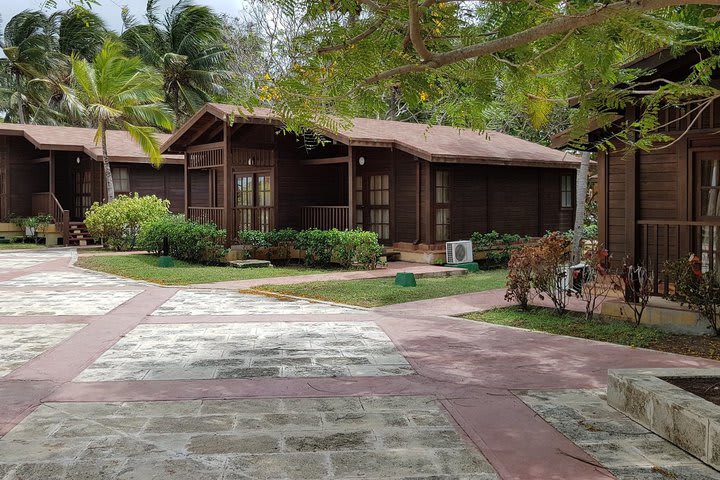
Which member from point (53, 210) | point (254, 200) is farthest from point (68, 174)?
point (254, 200)

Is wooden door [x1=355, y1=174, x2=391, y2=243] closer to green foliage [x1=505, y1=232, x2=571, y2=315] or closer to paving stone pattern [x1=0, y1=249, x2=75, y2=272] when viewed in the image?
paving stone pattern [x1=0, y1=249, x2=75, y2=272]

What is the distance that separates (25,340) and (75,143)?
19.3m

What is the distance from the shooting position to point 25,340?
8.97m

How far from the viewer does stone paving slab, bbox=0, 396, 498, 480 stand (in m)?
4.64

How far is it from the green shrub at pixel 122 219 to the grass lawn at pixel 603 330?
47.5 ft

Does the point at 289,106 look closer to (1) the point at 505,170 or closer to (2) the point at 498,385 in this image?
(2) the point at 498,385

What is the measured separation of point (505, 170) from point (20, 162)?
18571 mm

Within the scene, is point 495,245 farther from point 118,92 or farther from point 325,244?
point 118,92

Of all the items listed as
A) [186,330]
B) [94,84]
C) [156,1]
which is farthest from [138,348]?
[156,1]

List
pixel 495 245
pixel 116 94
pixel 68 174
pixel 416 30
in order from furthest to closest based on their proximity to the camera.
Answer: pixel 68 174 < pixel 116 94 < pixel 495 245 < pixel 416 30

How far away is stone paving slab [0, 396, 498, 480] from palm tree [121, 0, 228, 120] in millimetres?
36042

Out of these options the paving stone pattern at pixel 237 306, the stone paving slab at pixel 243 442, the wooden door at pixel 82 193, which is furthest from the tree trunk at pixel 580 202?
the wooden door at pixel 82 193

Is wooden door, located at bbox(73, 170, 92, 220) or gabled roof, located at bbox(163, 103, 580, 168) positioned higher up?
gabled roof, located at bbox(163, 103, 580, 168)

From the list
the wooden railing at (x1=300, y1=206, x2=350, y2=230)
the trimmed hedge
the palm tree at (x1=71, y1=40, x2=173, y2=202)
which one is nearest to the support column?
the trimmed hedge
